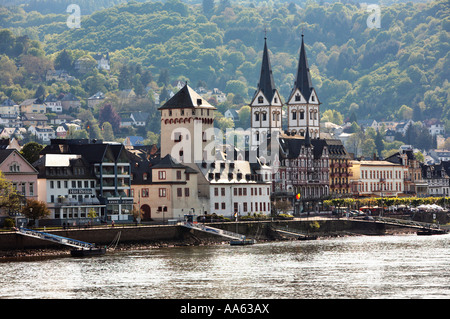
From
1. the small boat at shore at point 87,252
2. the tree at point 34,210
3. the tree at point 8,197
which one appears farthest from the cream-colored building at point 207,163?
the small boat at shore at point 87,252

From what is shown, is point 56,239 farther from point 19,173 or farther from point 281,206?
point 281,206

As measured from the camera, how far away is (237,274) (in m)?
93.4

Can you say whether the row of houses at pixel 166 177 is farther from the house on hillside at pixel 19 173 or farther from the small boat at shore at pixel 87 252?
the small boat at shore at pixel 87 252

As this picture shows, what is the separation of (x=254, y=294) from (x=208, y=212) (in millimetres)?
70961

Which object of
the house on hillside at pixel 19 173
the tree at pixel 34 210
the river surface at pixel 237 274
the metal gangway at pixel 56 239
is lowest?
the river surface at pixel 237 274

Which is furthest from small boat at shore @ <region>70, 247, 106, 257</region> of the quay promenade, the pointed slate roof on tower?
the pointed slate roof on tower

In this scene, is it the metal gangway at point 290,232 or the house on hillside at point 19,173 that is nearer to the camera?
the house on hillside at point 19,173

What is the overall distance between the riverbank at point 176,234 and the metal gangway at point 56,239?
18.6 inches

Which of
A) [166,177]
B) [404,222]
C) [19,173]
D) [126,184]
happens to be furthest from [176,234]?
[404,222]

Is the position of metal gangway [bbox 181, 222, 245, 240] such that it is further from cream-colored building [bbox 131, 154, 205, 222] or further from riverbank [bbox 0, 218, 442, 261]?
cream-colored building [bbox 131, 154, 205, 222]

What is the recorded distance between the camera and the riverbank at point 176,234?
359 feet

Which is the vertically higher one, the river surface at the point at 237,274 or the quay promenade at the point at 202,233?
the quay promenade at the point at 202,233

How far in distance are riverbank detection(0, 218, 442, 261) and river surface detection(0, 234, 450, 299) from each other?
2604mm

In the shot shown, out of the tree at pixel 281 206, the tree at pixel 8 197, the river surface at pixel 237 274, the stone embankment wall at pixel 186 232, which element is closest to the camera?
the river surface at pixel 237 274
